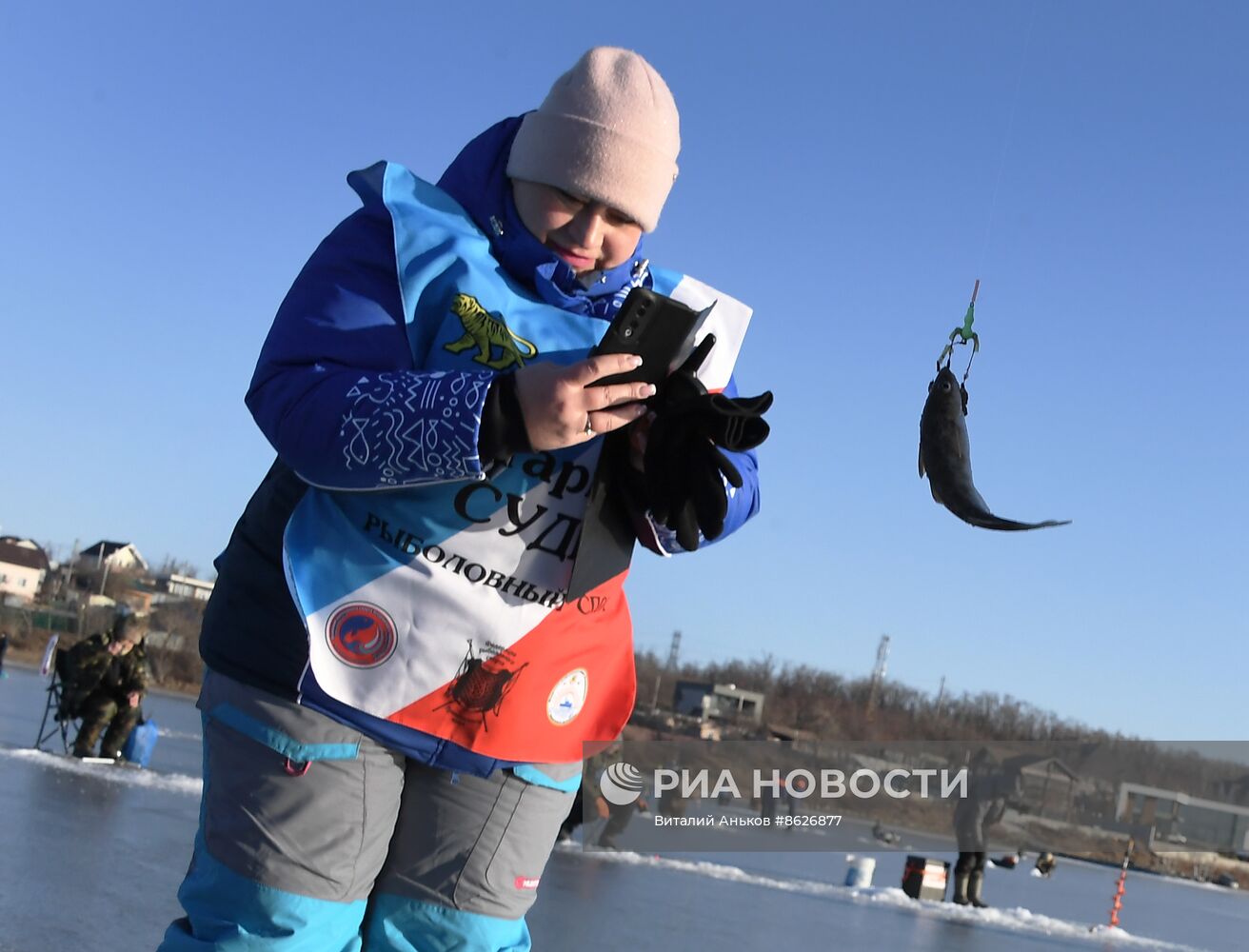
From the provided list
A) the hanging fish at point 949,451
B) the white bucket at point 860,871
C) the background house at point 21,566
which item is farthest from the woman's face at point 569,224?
the background house at point 21,566

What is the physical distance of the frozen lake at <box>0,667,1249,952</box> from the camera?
4.35 metres

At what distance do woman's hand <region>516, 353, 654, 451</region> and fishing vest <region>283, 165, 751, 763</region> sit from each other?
0.56 ft

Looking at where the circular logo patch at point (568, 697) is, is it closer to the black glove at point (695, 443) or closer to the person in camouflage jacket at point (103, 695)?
the black glove at point (695, 443)

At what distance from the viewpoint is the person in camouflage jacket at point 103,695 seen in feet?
34.1

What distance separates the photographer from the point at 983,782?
11867 millimetres

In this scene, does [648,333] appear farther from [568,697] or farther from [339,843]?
[339,843]

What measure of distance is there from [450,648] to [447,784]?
23 cm

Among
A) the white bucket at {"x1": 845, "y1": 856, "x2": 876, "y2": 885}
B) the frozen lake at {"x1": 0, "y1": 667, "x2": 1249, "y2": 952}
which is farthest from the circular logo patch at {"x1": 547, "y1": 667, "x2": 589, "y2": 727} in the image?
the white bucket at {"x1": 845, "y1": 856, "x2": 876, "y2": 885}

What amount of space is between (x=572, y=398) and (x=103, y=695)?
9429mm

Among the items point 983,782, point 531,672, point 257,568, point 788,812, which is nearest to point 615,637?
point 531,672

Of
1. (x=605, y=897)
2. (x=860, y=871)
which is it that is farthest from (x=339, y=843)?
(x=860, y=871)

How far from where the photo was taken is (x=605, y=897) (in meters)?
6.46

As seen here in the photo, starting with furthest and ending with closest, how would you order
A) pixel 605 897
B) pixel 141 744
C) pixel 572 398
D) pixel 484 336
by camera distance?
pixel 141 744 → pixel 605 897 → pixel 484 336 → pixel 572 398

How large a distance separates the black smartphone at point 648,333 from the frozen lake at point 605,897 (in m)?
2.47
